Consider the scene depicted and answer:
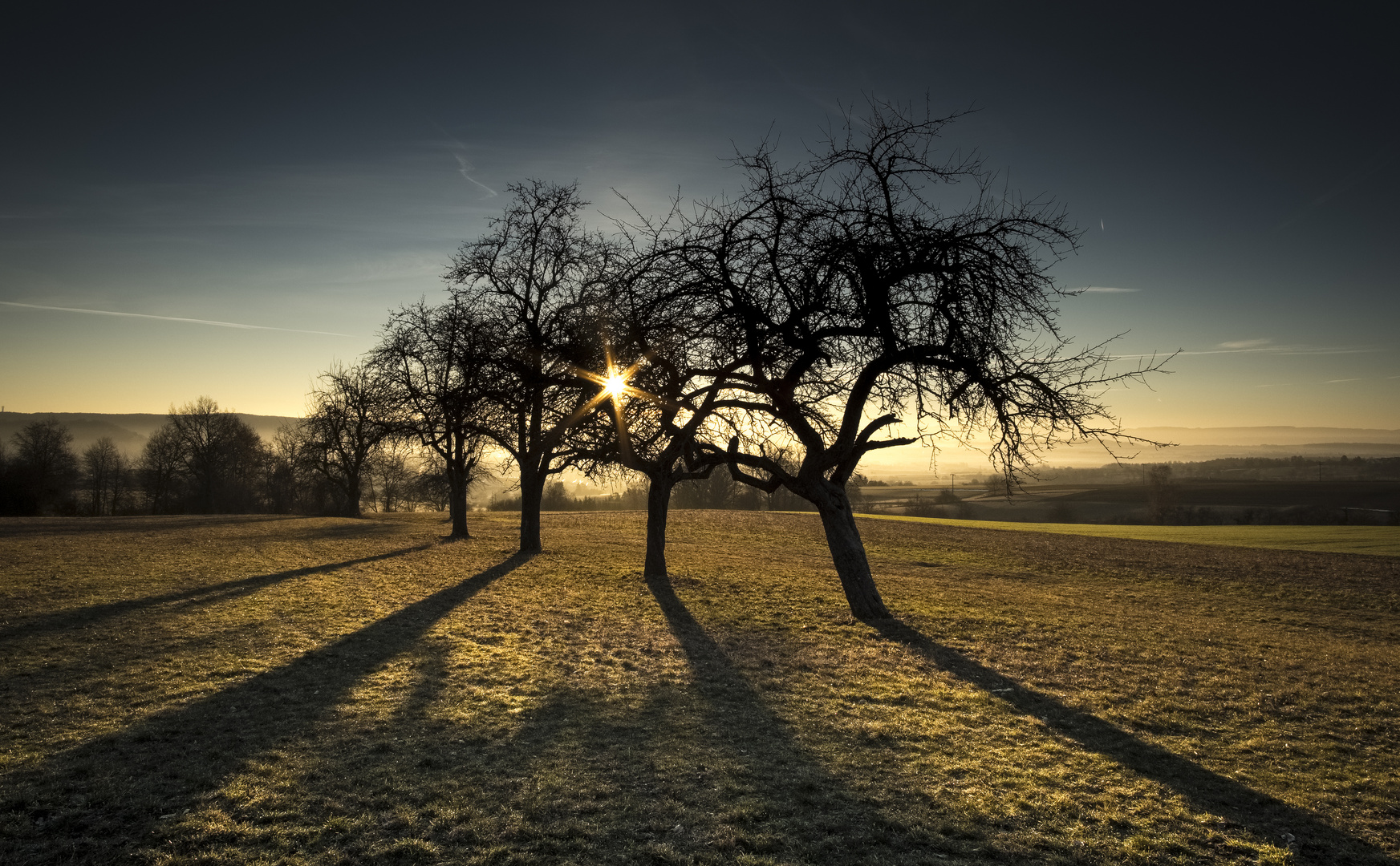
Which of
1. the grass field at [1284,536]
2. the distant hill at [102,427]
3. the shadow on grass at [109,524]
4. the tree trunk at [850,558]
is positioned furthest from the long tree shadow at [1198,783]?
the distant hill at [102,427]

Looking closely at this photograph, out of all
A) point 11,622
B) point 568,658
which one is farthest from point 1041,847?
point 11,622

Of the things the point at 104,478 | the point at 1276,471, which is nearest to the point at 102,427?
the point at 104,478

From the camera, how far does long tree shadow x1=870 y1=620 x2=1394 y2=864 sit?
4398mm

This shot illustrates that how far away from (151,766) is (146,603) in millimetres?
8420

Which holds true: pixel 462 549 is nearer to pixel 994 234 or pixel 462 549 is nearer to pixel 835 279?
pixel 835 279

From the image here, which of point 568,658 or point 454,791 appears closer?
point 454,791

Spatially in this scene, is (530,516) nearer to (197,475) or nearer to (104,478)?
(197,475)

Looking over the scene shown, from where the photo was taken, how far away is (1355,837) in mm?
4535

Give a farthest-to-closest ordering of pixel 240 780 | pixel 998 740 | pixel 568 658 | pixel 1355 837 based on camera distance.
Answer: pixel 568 658
pixel 998 740
pixel 240 780
pixel 1355 837

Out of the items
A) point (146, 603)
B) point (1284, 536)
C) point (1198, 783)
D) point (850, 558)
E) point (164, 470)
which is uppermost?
point (164, 470)

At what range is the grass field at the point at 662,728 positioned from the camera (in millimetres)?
4258

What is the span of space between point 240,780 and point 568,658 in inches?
176

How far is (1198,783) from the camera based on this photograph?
5367 millimetres

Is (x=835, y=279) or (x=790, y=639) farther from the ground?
(x=835, y=279)
